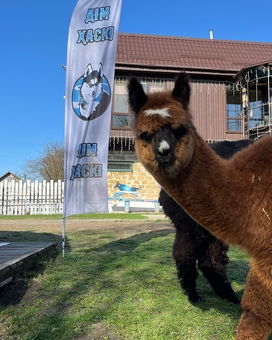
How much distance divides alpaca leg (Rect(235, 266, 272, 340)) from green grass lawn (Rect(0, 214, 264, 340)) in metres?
0.78

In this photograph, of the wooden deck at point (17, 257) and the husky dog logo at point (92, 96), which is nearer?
the wooden deck at point (17, 257)

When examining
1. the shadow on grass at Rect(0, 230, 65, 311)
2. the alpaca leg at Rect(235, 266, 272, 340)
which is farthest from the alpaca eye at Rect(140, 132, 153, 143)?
the shadow on grass at Rect(0, 230, 65, 311)

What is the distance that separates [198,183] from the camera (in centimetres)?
236

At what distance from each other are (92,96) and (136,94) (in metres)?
3.49

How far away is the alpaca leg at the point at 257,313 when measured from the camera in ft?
7.11

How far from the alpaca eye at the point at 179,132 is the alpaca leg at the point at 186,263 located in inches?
69.7

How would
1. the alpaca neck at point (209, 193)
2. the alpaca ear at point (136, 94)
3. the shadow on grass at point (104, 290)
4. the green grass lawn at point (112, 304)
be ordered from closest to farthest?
the alpaca neck at point (209, 193), the alpaca ear at point (136, 94), the green grass lawn at point (112, 304), the shadow on grass at point (104, 290)

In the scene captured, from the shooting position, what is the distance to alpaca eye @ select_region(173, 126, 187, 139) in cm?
238

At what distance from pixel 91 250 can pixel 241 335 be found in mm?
4589

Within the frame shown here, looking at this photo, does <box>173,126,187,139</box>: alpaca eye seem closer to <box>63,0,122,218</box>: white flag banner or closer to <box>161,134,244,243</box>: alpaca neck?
<box>161,134,244,243</box>: alpaca neck

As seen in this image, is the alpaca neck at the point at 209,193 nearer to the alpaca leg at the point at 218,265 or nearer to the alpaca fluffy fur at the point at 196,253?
the alpaca fluffy fur at the point at 196,253

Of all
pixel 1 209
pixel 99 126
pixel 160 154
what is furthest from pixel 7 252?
pixel 1 209

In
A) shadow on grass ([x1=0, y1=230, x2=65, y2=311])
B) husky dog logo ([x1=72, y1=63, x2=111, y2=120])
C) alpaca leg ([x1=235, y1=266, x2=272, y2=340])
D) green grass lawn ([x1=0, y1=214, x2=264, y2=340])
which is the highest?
husky dog logo ([x1=72, y1=63, x2=111, y2=120])

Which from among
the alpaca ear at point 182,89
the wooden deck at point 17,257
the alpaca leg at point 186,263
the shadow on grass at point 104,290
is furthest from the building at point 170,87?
the alpaca ear at point 182,89
